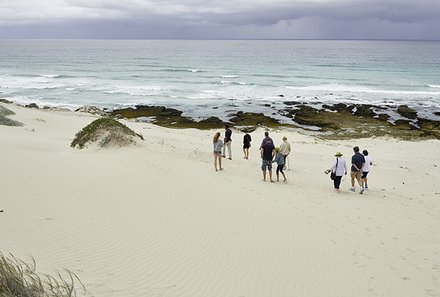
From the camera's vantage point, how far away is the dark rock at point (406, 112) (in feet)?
106

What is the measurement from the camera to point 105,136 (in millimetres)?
14617

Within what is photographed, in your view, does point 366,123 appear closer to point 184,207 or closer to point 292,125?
point 292,125

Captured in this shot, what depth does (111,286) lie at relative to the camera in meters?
5.46

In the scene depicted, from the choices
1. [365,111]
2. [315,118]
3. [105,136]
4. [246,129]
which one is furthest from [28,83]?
[105,136]

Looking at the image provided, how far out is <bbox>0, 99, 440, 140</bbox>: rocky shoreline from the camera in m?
27.2

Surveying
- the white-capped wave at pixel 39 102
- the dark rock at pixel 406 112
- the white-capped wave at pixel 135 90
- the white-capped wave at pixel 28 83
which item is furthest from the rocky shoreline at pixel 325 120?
the white-capped wave at pixel 28 83

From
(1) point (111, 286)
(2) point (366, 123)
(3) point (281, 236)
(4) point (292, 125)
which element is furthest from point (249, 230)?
(2) point (366, 123)

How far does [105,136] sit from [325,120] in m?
20.6

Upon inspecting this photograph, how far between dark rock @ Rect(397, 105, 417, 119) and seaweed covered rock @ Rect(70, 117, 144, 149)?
84.7 feet

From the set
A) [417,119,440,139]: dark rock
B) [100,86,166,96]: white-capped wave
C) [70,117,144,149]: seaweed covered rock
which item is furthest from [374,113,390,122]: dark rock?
[100,86,166,96]: white-capped wave

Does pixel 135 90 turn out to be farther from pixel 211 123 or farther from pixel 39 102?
pixel 211 123

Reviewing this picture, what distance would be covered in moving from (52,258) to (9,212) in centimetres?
246

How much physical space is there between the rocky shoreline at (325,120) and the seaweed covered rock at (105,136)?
45.2 feet

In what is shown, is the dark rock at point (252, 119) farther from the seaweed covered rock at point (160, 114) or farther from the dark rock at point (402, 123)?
the dark rock at point (402, 123)
